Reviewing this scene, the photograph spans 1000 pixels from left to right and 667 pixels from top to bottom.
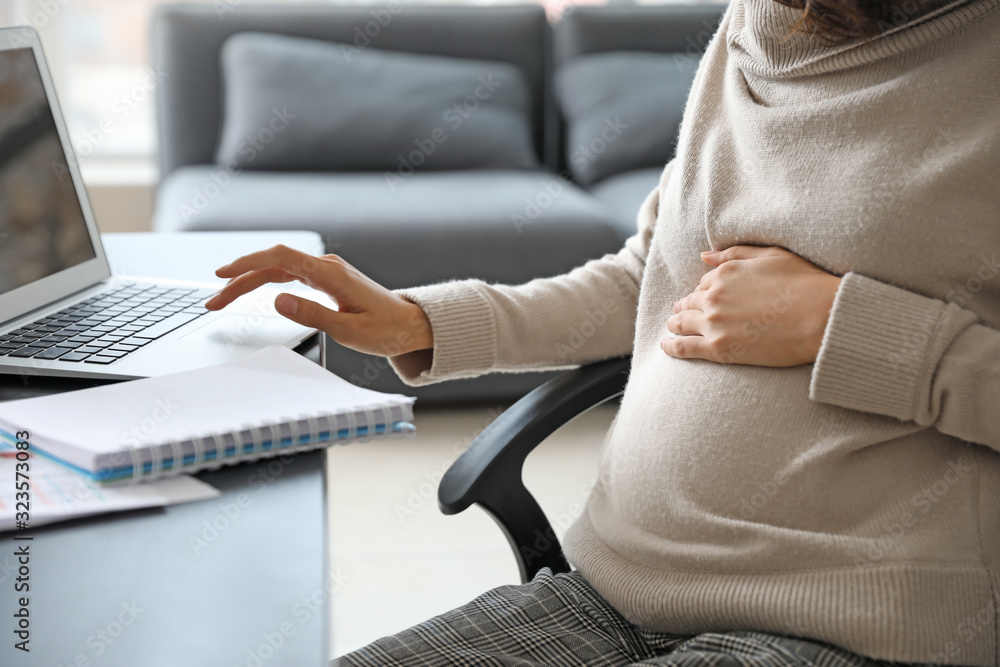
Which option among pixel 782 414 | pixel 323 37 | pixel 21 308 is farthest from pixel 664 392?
pixel 323 37

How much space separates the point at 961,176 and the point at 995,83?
0.09 m

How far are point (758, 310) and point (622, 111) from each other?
213 cm

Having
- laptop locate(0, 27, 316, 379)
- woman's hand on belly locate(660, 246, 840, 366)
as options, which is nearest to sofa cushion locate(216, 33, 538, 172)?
laptop locate(0, 27, 316, 379)

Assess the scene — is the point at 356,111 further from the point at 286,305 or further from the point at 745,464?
the point at 745,464

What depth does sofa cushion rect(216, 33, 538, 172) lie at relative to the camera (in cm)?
265

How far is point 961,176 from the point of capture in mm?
717

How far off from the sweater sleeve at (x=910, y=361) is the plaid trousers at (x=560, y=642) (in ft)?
0.61

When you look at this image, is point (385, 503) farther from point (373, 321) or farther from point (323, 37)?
point (323, 37)

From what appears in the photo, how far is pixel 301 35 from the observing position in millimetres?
2859

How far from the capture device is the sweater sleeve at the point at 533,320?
89cm

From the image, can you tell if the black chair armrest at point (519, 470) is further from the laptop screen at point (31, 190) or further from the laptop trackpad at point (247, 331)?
the laptop screen at point (31, 190)
